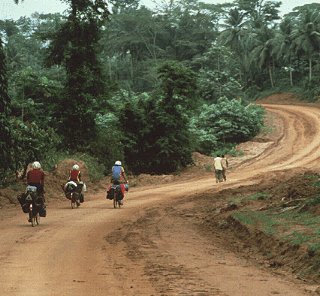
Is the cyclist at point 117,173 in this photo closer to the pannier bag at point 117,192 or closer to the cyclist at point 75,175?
the pannier bag at point 117,192

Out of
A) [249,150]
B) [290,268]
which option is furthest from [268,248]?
[249,150]

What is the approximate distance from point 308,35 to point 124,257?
63.9 m

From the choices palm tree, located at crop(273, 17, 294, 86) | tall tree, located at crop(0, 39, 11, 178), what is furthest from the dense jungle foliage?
palm tree, located at crop(273, 17, 294, 86)

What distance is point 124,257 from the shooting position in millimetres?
11539

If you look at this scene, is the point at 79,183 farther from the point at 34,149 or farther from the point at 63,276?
the point at 63,276

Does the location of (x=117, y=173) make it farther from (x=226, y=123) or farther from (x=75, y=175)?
(x=226, y=123)

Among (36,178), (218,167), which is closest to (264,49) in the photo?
(218,167)

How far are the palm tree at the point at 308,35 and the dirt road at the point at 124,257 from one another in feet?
170

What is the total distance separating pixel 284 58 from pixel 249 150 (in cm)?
3797

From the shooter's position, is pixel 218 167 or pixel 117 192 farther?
pixel 218 167

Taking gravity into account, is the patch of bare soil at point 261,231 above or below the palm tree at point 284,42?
below

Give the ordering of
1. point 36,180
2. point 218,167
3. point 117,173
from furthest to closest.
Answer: point 218,167, point 117,173, point 36,180

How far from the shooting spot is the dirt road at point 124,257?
8.80 meters

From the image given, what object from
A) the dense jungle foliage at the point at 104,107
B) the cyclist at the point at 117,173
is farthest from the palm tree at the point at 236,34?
the cyclist at the point at 117,173
